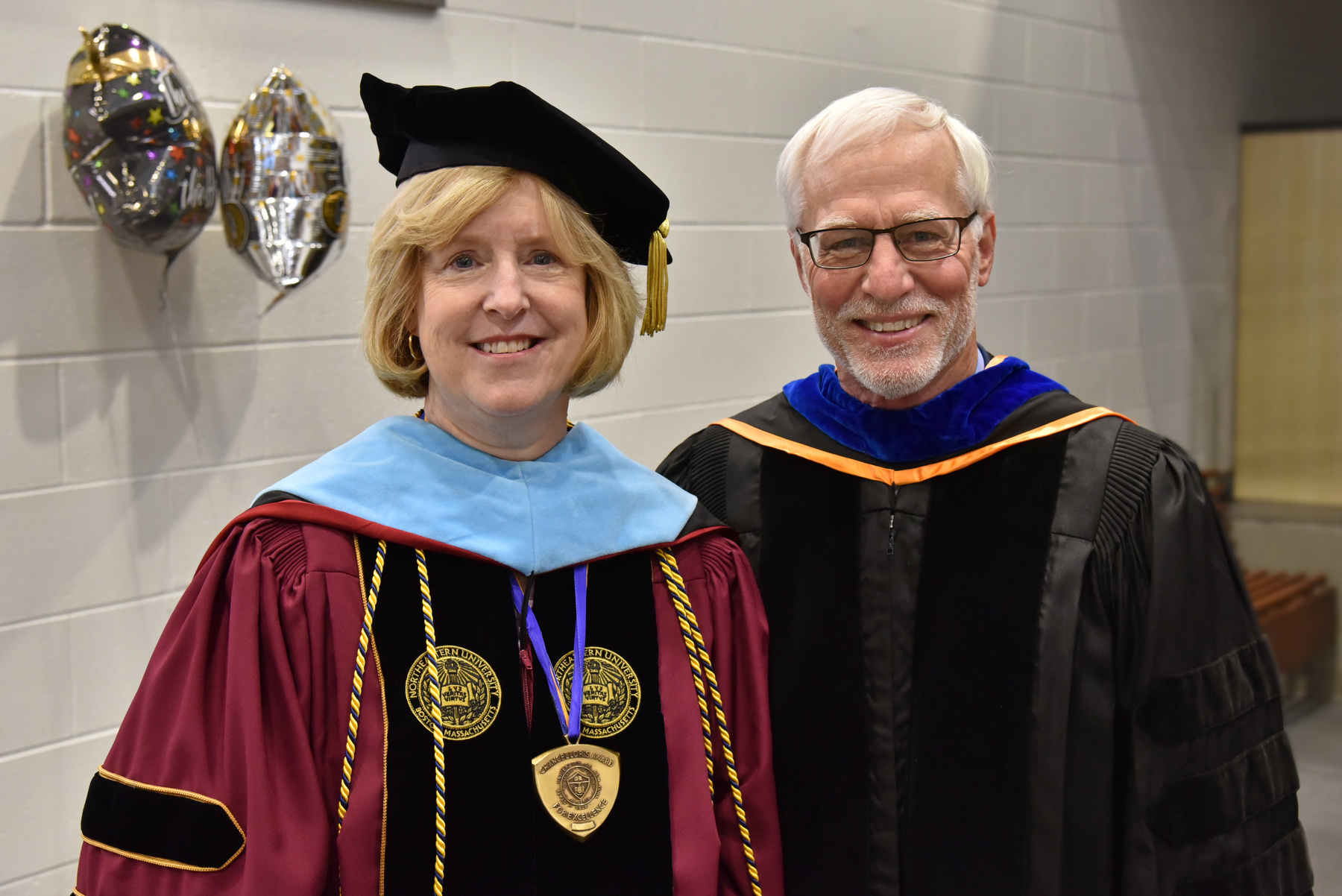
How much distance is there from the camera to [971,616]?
1648 millimetres

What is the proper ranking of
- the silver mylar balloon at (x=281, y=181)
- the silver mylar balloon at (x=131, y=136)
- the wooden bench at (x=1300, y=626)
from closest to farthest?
the silver mylar balloon at (x=131, y=136), the silver mylar balloon at (x=281, y=181), the wooden bench at (x=1300, y=626)

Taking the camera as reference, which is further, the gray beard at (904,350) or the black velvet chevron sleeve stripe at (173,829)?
the gray beard at (904,350)

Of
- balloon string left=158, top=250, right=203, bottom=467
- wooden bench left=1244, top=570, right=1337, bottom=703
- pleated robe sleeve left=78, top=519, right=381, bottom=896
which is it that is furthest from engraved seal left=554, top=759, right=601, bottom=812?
wooden bench left=1244, top=570, right=1337, bottom=703

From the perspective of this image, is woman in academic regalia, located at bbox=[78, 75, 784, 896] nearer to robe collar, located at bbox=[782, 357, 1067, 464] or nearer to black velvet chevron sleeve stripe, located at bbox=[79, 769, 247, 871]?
black velvet chevron sleeve stripe, located at bbox=[79, 769, 247, 871]

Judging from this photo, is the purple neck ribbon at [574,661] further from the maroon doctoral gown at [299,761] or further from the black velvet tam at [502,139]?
the black velvet tam at [502,139]

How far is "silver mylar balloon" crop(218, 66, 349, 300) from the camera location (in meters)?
1.91

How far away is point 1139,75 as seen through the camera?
4375 millimetres

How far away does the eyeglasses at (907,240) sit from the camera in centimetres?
167

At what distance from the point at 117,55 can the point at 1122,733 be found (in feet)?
5.72

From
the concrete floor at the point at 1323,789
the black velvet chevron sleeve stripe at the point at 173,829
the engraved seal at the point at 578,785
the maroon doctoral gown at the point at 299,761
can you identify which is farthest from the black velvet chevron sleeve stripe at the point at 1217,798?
the concrete floor at the point at 1323,789

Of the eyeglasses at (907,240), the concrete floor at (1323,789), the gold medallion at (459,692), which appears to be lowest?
the concrete floor at (1323,789)

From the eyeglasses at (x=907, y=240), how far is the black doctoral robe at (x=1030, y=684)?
27 cm

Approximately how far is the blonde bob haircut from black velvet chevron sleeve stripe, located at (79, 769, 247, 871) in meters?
0.54

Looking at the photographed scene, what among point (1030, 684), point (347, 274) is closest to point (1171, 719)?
point (1030, 684)
